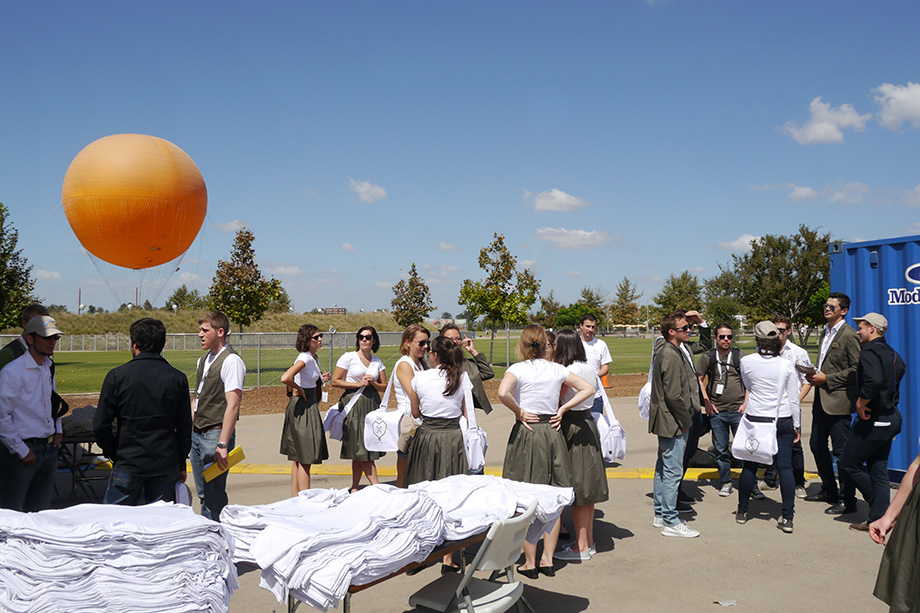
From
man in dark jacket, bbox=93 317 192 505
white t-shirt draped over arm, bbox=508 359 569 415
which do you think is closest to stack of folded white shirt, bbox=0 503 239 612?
man in dark jacket, bbox=93 317 192 505

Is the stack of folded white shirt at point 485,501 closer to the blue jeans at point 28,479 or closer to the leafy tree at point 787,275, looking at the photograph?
the blue jeans at point 28,479

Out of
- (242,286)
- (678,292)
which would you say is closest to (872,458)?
(242,286)

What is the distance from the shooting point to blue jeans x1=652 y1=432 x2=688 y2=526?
20.8 feet

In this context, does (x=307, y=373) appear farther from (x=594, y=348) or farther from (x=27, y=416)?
(x=594, y=348)

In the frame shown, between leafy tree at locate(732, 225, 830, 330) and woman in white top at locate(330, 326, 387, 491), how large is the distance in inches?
1363

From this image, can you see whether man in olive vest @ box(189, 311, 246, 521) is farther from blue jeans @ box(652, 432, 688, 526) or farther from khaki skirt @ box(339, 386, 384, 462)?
blue jeans @ box(652, 432, 688, 526)

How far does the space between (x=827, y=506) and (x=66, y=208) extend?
12.6 metres

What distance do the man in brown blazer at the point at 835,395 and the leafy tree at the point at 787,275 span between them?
105ft

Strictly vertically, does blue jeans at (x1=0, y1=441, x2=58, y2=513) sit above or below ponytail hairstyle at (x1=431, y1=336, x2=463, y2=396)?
below

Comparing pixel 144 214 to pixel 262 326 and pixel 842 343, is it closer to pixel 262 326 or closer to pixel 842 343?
pixel 842 343

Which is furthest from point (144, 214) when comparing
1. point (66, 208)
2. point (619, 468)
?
point (619, 468)

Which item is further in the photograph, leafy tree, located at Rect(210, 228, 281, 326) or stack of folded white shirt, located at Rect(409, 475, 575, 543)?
leafy tree, located at Rect(210, 228, 281, 326)

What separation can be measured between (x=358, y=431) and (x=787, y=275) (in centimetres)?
3622

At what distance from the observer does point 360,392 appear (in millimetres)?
7184
